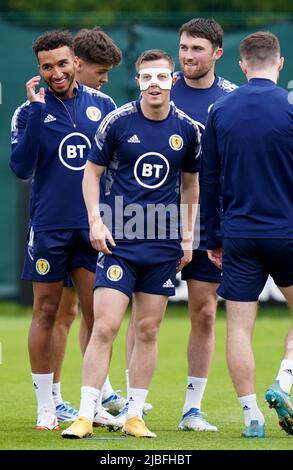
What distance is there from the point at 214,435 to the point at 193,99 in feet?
7.27

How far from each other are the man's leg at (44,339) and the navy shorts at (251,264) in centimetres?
114

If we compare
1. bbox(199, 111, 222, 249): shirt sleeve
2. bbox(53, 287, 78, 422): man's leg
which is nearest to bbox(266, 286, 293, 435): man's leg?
bbox(199, 111, 222, 249): shirt sleeve

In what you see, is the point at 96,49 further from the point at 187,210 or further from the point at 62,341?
the point at 62,341

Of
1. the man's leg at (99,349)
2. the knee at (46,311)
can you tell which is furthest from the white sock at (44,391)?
the man's leg at (99,349)

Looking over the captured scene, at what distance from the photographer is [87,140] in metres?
7.82

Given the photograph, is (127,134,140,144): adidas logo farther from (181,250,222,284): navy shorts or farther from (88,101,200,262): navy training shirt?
(181,250,222,284): navy shorts

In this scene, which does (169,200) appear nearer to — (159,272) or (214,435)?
(159,272)

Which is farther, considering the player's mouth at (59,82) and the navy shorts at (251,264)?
the player's mouth at (59,82)

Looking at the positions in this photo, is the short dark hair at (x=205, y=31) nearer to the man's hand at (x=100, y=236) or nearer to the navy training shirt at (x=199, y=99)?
the navy training shirt at (x=199, y=99)

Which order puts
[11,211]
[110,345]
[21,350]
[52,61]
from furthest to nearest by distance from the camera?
[11,211] < [21,350] < [52,61] < [110,345]

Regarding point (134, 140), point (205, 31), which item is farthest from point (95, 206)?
point (205, 31)

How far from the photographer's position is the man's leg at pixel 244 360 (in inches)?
283

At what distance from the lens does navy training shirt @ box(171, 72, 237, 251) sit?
8.08 metres

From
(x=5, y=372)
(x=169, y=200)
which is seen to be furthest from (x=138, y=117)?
(x=5, y=372)
